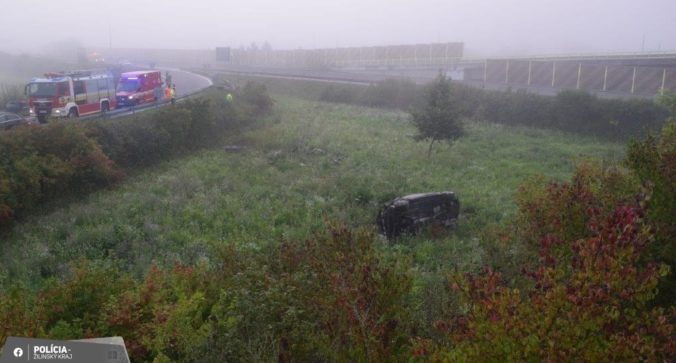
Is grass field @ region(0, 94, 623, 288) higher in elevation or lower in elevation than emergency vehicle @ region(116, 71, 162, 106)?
lower

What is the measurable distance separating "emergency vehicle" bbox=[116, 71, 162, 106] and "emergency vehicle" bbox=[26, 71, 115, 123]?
8.69 feet

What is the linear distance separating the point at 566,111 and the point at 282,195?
79.7 feet

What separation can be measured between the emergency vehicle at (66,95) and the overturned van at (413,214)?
17.2m

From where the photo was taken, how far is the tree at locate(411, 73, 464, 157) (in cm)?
2547

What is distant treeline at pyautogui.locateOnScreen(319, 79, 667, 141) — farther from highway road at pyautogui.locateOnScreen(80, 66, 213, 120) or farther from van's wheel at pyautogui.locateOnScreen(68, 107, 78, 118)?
van's wheel at pyautogui.locateOnScreen(68, 107, 78, 118)

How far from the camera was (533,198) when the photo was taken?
357 inches

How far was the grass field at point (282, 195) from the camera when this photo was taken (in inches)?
530

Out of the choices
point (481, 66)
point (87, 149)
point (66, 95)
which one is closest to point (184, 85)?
point (66, 95)

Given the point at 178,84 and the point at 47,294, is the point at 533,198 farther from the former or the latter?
the point at 178,84

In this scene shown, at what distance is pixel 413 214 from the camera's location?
15.6m

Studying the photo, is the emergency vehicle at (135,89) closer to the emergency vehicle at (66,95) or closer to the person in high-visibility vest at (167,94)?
the person in high-visibility vest at (167,94)

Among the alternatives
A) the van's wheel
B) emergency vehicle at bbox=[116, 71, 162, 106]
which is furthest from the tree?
emergency vehicle at bbox=[116, 71, 162, 106]

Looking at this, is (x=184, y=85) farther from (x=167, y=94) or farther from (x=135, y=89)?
(x=135, y=89)

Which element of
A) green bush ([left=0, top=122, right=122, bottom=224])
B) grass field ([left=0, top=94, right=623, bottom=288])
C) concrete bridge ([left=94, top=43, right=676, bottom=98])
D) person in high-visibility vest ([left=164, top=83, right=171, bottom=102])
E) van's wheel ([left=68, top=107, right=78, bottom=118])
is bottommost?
grass field ([left=0, top=94, right=623, bottom=288])
